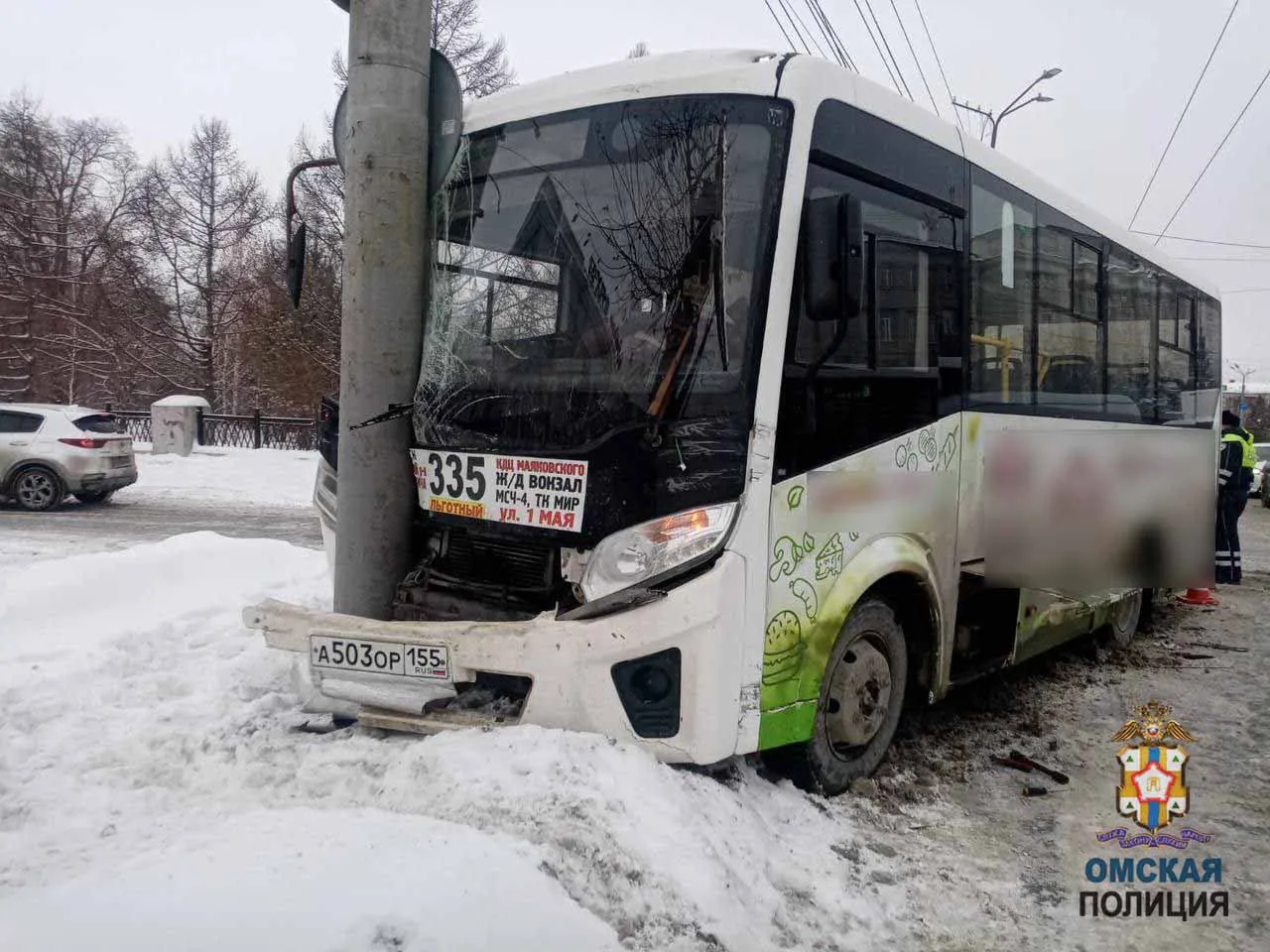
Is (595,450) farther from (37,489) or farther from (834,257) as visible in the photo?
(37,489)

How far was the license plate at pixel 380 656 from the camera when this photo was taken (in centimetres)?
340

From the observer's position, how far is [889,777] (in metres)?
4.12

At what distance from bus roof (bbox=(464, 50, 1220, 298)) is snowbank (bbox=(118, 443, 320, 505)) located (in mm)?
12483

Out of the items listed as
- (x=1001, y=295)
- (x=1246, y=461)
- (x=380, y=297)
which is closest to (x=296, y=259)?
(x=380, y=297)

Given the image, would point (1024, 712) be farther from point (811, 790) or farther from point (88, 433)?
point (88, 433)

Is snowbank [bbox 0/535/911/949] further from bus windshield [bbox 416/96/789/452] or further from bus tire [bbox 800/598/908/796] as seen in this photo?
bus windshield [bbox 416/96/789/452]

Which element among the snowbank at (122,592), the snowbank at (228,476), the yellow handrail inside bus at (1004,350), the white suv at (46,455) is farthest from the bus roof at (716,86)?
the white suv at (46,455)

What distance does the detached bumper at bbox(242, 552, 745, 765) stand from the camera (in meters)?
3.07

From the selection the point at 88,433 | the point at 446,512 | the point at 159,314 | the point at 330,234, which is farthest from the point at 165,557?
the point at 159,314

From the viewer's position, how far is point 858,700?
12.9ft

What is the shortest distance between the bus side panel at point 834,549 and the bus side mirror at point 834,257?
634 millimetres

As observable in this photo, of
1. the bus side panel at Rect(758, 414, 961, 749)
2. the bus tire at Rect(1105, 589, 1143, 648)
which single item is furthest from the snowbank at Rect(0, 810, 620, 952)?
the bus tire at Rect(1105, 589, 1143, 648)

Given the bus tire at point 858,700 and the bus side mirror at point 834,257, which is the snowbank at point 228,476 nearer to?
the bus tire at point 858,700

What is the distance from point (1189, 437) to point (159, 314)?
34.9m
